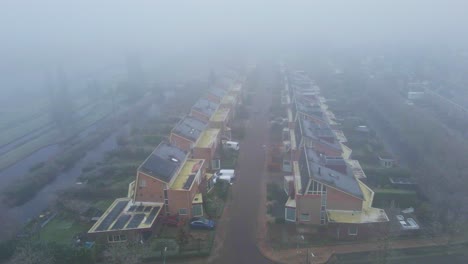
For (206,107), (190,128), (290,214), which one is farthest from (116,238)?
(206,107)

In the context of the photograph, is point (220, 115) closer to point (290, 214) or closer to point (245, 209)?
point (245, 209)

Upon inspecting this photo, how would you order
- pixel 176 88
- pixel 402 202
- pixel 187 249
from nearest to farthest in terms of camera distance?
1. pixel 187 249
2. pixel 402 202
3. pixel 176 88

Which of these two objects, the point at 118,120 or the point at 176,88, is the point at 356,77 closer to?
the point at 176,88

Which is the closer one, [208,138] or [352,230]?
[352,230]

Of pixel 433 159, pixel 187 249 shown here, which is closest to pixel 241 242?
pixel 187 249

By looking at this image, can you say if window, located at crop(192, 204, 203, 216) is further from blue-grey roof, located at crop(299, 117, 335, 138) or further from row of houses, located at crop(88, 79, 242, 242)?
blue-grey roof, located at crop(299, 117, 335, 138)

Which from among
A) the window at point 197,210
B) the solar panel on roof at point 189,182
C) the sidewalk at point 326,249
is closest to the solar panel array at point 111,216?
the solar panel on roof at point 189,182
